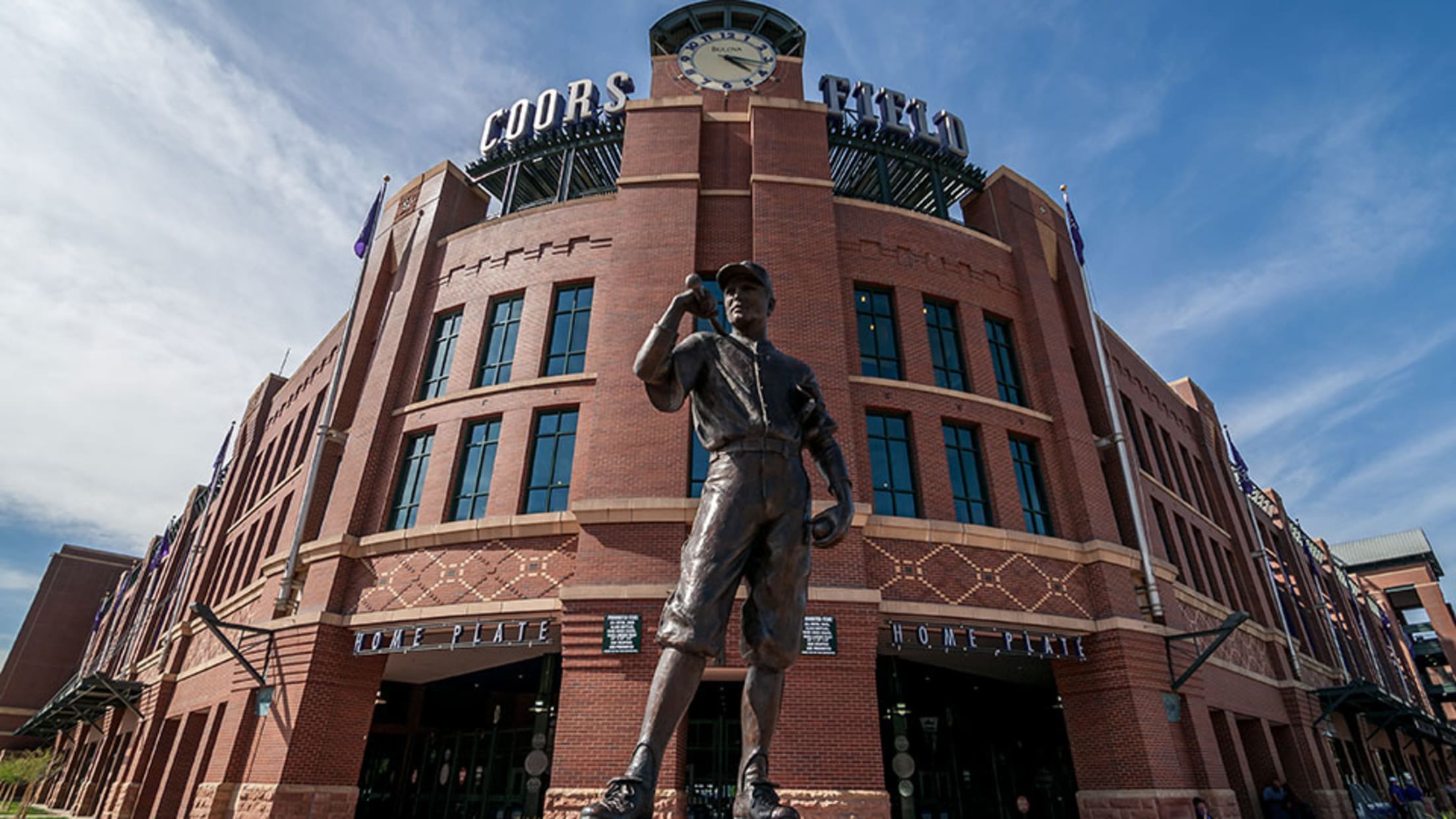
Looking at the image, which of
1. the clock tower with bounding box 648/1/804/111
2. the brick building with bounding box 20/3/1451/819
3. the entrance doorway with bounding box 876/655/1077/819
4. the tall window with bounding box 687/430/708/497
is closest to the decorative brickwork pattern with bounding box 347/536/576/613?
the brick building with bounding box 20/3/1451/819

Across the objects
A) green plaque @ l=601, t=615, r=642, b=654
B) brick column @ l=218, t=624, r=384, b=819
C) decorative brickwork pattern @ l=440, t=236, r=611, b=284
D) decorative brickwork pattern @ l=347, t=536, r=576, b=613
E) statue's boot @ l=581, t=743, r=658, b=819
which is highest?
decorative brickwork pattern @ l=440, t=236, r=611, b=284

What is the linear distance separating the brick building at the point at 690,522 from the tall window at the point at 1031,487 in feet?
0.34

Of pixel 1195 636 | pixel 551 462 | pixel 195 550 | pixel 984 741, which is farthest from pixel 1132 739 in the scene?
pixel 195 550

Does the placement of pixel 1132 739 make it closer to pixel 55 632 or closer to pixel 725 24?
pixel 725 24

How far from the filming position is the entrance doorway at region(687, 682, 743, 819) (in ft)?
52.3

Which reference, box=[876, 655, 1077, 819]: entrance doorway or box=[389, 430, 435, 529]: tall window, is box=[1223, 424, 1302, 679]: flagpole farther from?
box=[389, 430, 435, 529]: tall window

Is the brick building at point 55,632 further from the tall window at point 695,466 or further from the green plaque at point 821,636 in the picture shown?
the green plaque at point 821,636

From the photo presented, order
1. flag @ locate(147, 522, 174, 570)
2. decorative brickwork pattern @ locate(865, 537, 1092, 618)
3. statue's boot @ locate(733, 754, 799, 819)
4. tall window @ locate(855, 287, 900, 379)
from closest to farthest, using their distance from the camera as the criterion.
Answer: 1. statue's boot @ locate(733, 754, 799, 819)
2. decorative brickwork pattern @ locate(865, 537, 1092, 618)
3. tall window @ locate(855, 287, 900, 379)
4. flag @ locate(147, 522, 174, 570)

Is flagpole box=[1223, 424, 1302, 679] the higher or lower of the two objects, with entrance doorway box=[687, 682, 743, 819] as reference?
higher

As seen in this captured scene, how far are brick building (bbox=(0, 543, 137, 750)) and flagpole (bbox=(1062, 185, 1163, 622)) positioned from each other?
61.9 m

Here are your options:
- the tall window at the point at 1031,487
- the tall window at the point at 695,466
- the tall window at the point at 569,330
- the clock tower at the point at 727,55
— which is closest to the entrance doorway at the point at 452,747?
the tall window at the point at 569,330

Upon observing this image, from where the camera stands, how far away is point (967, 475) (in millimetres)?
17000

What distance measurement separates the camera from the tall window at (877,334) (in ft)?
58.2

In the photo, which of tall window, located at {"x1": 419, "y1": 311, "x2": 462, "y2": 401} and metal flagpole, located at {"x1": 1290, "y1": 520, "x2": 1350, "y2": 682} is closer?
tall window, located at {"x1": 419, "y1": 311, "x2": 462, "y2": 401}
